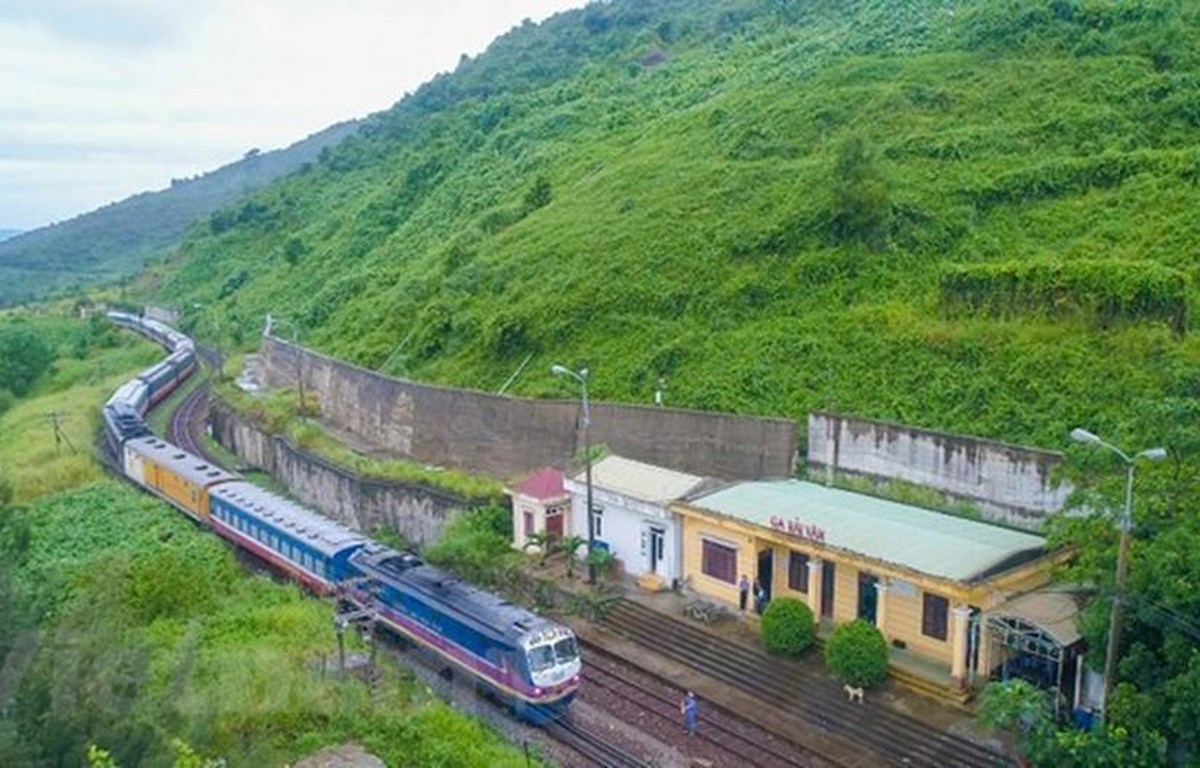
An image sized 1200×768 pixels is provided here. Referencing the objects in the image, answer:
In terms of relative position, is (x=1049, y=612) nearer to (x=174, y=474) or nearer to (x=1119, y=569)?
(x=1119, y=569)

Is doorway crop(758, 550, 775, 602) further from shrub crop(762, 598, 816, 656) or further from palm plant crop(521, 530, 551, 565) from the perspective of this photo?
palm plant crop(521, 530, 551, 565)

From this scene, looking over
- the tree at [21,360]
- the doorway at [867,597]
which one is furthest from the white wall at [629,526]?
the tree at [21,360]

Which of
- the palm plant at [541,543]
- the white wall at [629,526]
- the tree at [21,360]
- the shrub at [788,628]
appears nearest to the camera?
the shrub at [788,628]

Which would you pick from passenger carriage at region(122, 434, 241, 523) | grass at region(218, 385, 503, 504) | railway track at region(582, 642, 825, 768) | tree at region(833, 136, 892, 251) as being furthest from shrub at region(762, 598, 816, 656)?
passenger carriage at region(122, 434, 241, 523)

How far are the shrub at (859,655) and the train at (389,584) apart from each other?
17.0ft

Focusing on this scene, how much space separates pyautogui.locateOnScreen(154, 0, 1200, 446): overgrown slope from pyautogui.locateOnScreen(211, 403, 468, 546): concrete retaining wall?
19.0ft

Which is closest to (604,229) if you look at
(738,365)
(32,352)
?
(738,365)

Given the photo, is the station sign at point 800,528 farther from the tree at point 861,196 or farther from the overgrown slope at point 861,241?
the tree at point 861,196

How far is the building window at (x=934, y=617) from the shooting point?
21234mm

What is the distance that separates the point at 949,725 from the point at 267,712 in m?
12.4

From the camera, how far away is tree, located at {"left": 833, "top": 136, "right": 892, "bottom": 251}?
3562cm

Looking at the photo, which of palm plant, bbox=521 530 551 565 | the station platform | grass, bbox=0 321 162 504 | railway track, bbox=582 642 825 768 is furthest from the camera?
grass, bbox=0 321 162 504

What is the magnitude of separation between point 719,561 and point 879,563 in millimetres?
4994

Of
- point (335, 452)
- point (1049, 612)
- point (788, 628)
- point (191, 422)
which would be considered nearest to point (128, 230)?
point (191, 422)
